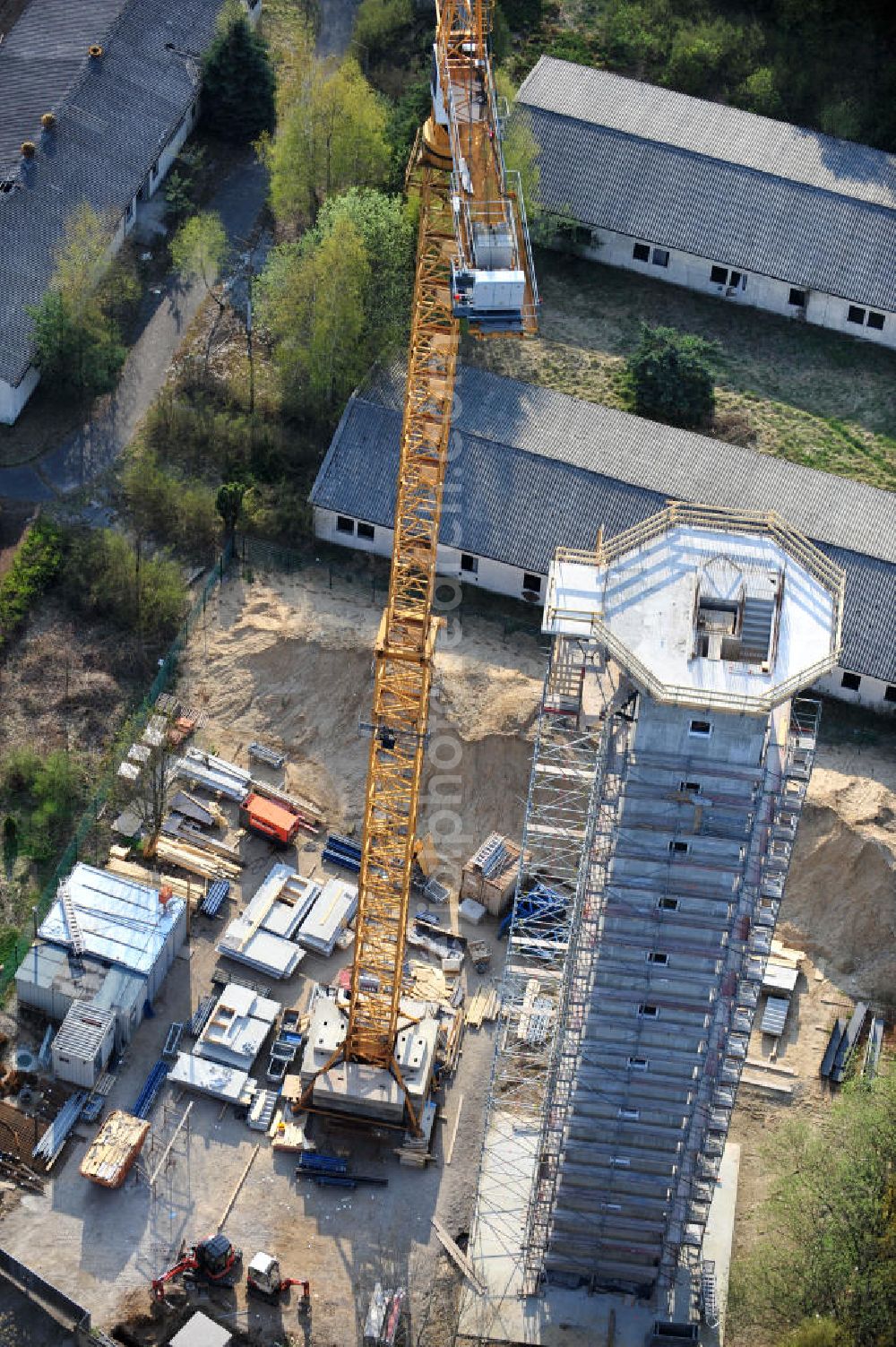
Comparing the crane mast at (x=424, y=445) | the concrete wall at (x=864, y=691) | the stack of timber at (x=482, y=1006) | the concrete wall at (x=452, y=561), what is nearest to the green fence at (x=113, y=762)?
the concrete wall at (x=452, y=561)

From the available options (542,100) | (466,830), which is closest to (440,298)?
(466,830)

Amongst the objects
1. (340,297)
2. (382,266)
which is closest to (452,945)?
(340,297)

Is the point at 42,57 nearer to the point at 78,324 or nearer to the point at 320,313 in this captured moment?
the point at 78,324

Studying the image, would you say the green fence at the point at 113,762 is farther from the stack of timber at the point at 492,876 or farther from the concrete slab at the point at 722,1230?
the concrete slab at the point at 722,1230

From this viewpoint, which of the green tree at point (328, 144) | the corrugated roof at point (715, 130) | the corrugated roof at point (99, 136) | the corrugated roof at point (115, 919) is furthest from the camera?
the corrugated roof at point (715, 130)

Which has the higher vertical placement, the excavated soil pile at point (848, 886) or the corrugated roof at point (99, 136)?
the corrugated roof at point (99, 136)

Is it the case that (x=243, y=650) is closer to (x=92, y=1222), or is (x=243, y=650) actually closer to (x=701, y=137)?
(x=92, y=1222)

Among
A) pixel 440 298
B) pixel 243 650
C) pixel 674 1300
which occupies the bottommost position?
pixel 674 1300

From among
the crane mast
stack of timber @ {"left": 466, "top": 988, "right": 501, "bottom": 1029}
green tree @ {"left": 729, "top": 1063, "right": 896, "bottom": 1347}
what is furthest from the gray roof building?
green tree @ {"left": 729, "top": 1063, "right": 896, "bottom": 1347}
